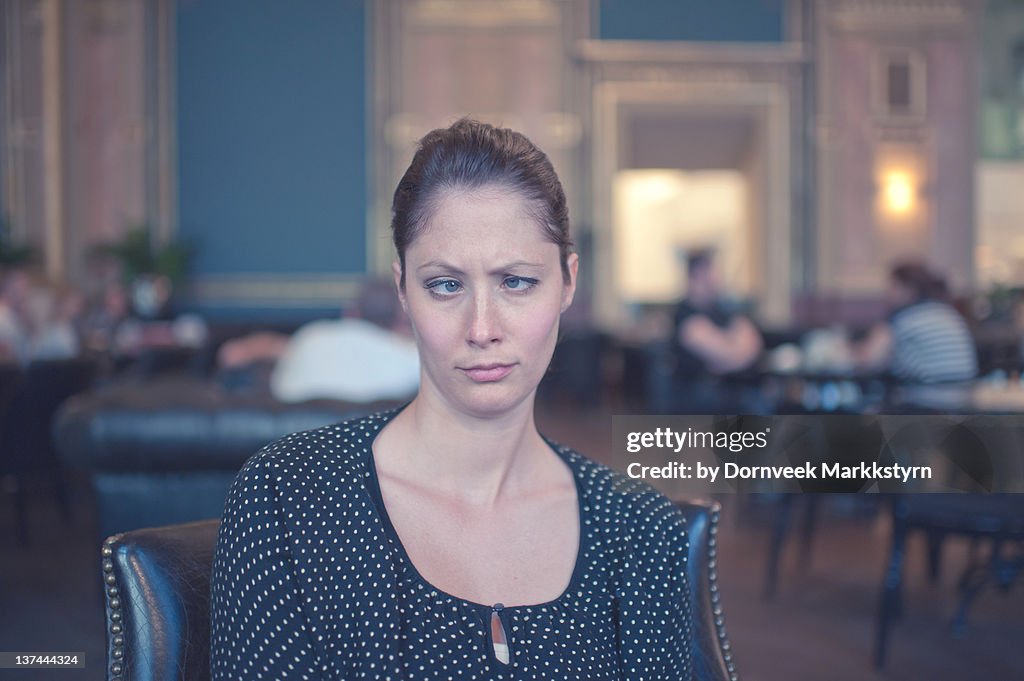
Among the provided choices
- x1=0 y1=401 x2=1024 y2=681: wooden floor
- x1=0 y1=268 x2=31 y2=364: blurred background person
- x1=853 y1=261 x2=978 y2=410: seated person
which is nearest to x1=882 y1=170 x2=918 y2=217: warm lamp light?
x1=853 y1=261 x2=978 y2=410: seated person

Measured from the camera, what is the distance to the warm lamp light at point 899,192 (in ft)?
33.3

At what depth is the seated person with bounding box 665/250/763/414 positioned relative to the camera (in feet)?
17.6

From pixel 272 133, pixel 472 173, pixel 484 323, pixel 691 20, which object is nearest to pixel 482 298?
pixel 484 323

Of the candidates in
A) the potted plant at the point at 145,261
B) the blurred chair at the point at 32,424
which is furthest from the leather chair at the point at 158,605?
the potted plant at the point at 145,261

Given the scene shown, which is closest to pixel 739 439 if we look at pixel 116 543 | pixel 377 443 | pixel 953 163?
pixel 377 443

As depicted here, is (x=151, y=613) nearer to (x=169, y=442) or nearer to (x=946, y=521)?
(x=169, y=442)

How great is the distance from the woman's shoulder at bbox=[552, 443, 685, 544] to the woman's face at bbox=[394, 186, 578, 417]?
195 mm

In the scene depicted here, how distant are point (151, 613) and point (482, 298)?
542 millimetres

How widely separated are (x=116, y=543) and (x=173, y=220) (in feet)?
Answer: 30.3

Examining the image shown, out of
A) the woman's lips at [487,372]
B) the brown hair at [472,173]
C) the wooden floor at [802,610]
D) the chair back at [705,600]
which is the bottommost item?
the wooden floor at [802,610]

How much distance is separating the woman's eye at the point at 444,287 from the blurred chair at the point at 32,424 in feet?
13.0

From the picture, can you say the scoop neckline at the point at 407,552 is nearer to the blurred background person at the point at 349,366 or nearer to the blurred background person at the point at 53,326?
the blurred background person at the point at 349,366

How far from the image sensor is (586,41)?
9.90 m

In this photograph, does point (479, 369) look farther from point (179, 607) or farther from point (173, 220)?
point (173, 220)
